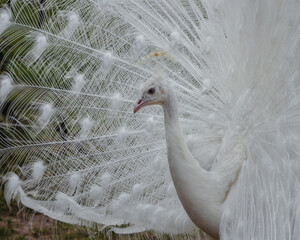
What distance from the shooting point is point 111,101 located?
12.0 feet

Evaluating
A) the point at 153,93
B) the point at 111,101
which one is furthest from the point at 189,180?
the point at 111,101

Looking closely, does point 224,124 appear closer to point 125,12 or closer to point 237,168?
point 237,168

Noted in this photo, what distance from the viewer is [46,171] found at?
365cm

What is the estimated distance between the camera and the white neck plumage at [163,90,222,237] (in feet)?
9.40

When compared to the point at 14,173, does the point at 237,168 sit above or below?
above

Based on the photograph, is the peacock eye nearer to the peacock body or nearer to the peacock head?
the peacock head

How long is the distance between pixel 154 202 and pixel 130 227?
1.08ft

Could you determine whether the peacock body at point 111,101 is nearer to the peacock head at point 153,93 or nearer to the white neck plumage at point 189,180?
the white neck plumage at point 189,180

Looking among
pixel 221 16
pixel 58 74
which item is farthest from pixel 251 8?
pixel 58 74

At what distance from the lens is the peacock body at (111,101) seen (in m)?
3.40

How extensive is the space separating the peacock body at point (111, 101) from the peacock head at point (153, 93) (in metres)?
0.51

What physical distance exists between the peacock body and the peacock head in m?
0.51

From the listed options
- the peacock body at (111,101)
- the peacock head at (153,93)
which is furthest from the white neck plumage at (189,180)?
Answer: the peacock body at (111,101)

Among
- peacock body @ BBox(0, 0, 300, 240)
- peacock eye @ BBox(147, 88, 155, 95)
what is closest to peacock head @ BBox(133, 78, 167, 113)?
peacock eye @ BBox(147, 88, 155, 95)
